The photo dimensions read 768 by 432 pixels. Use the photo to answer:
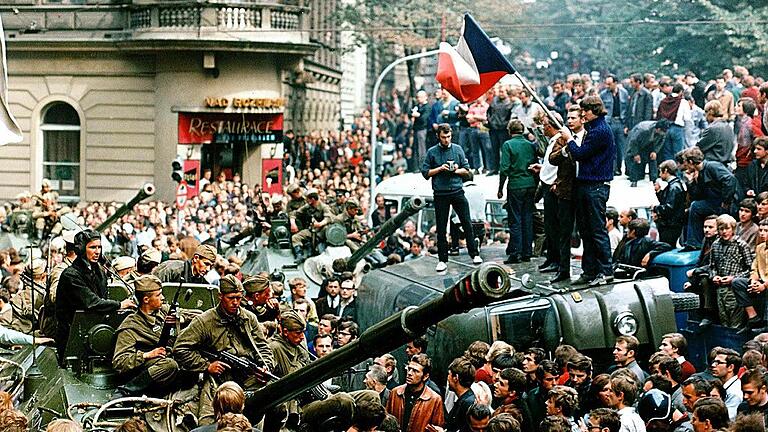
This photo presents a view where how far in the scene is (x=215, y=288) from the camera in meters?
13.1

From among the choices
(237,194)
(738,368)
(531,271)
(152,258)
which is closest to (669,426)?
(738,368)

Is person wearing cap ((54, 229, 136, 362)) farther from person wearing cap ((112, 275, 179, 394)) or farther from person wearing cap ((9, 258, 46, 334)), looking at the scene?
person wearing cap ((9, 258, 46, 334))

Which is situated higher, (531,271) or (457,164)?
(457,164)

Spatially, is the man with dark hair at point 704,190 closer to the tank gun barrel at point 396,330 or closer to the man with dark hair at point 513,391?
the man with dark hair at point 513,391

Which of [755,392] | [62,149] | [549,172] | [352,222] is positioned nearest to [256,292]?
[549,172]

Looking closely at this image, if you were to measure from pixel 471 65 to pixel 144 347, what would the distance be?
18.2ft

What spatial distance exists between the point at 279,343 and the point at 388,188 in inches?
522

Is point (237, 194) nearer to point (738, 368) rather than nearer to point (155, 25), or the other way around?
point (155, 25)

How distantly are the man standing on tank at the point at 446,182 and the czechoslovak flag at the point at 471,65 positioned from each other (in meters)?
0.97

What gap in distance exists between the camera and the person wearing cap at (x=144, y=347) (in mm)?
10969

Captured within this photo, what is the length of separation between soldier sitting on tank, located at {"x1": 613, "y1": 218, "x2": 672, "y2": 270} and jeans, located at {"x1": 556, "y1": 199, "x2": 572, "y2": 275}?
218cm

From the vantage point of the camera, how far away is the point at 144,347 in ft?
37.3

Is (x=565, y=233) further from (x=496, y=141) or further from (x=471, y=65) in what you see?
(x=496, y=141)

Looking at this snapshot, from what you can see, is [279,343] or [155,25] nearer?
[279,343]
